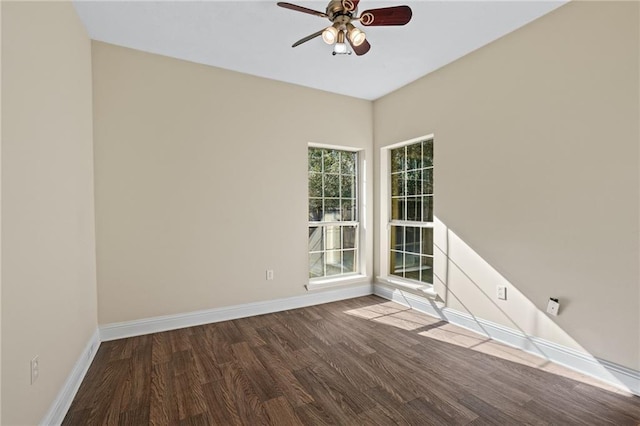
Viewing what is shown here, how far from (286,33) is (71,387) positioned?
3.22 meters

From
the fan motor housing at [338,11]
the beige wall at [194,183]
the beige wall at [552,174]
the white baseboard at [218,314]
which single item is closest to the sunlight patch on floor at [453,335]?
the beige wall at [552,174]

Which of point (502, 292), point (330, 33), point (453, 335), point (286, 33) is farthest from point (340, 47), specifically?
point (453, 335)

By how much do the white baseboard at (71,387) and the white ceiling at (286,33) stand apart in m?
2.75

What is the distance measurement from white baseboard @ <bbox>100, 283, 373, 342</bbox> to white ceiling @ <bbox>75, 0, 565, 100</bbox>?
2753 millimetres

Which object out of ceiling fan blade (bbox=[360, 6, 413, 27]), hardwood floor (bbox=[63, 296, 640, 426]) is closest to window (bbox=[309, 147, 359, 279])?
hardwood floor (bbox=[63, 296, 640, 426])

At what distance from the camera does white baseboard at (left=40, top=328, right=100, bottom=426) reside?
5.57 feet

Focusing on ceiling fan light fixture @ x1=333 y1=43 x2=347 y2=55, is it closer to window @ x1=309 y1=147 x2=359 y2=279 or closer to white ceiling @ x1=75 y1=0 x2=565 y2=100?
white ceiling @ x1=75 y1=0 x2=565 y2=100

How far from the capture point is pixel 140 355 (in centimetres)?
257

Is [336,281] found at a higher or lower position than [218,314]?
higher

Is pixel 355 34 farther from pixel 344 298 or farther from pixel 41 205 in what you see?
pixel 344 298

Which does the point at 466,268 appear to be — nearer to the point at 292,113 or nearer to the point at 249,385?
the point at 249,385

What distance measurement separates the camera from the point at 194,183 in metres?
3.20

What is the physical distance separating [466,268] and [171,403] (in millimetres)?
2884

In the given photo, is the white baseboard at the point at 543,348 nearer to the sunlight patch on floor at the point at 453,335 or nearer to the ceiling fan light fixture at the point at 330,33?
the sunlight patch on floor at the point at 453,335
